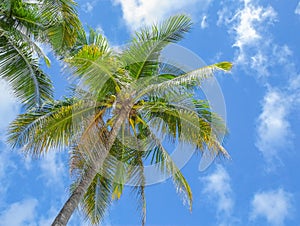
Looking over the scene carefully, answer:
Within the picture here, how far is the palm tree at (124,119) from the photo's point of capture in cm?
1026

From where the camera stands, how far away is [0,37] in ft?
37.1

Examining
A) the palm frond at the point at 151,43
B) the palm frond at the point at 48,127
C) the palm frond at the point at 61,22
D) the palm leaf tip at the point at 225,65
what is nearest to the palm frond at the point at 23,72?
the palm frond at the point at 61,22

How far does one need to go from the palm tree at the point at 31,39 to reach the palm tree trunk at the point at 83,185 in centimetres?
257

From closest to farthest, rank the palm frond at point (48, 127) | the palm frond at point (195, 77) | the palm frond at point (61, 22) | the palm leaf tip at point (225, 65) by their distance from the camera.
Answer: the palm frond at point (195, 77)
the palm leaf tip at point (225, 65)
the palm frond at point (48, 127)
the palm frond at point (61, 22)

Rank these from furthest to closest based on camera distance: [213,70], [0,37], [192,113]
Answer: [0,37], [192,113], [213,70]

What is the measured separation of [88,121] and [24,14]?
3.66m

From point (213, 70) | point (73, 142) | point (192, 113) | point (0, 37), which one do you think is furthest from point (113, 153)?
point (0, 37)

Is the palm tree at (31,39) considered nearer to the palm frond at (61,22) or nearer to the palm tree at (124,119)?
the palm frond at (61,22)

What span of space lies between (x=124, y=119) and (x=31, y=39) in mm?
3820

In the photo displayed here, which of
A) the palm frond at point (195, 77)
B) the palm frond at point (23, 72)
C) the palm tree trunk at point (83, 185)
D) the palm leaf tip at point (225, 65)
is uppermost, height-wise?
the palm leaf tip at point (225, 65)

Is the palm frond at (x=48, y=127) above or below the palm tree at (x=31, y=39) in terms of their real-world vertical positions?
below

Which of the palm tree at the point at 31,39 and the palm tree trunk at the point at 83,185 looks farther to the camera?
the palm tree at the point at 31,39

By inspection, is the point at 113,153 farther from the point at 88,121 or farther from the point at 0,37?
the point at 0,37

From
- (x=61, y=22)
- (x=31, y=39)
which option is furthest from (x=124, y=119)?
(x=31, y=39)
